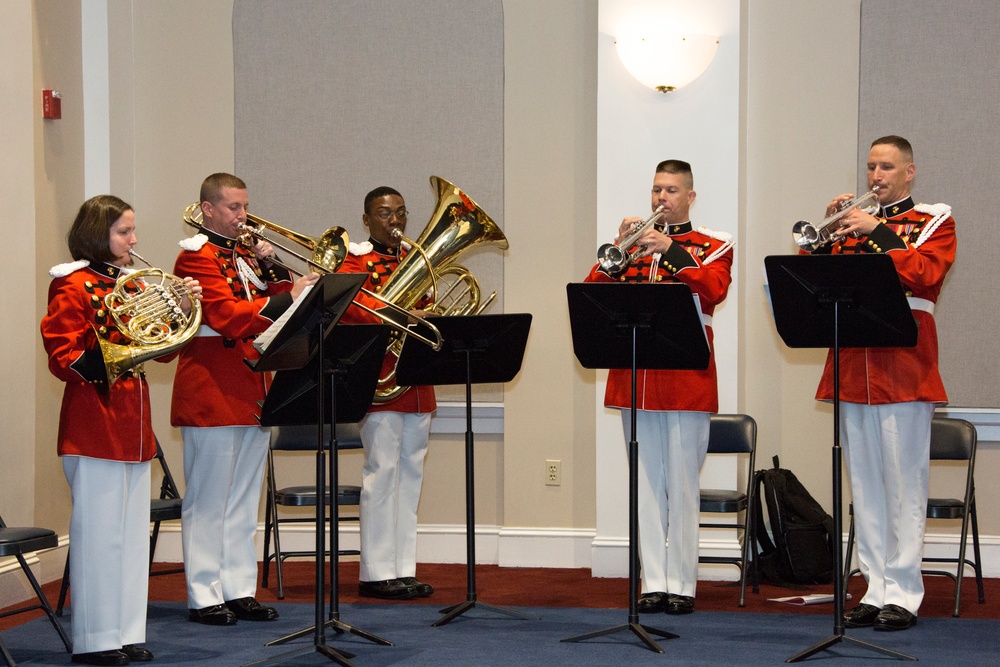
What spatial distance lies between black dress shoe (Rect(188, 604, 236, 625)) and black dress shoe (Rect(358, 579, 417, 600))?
2.47 ft

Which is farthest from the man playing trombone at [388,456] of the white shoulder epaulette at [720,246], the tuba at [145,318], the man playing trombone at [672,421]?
the white shoulder epaulette at [720,246]

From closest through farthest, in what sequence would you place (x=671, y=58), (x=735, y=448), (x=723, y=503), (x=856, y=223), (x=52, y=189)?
(x=856, y=223), (x=723, y=503), (x=735, y=448), (x=671, y=58), (x=52, y=189)

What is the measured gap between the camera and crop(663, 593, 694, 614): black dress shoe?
472 cm

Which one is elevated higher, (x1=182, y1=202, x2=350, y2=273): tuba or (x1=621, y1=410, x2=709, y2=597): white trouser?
(x1=182, y1=202, x2=350, y2=273): tuba

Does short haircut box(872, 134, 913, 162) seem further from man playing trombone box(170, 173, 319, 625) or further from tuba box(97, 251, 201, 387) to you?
tuba box(97, 251, 201, 387)

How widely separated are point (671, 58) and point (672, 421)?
200 cm

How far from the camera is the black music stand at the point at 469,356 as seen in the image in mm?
4430

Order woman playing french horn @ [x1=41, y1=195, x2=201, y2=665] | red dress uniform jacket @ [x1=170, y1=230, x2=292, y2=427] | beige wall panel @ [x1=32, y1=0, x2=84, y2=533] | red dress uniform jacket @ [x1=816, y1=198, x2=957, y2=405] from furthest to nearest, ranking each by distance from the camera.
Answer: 1. beige wall panel @ [x1=32, y1=0, x2=84, y2=533]
2. red dress uniform jacket @ [x1=170, y1=230, x2=292, y2=427]
3. red dress uniform jacket @ [x1=816, y1=198, x2=957, y2=405]
4. woman playing french horn @ [x1=41, y1=195, x2=201, y2=665]

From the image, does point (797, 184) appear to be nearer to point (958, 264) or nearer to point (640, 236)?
point (958, 264)

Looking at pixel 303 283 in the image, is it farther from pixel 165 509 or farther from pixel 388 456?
pixel 165 509

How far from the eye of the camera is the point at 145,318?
394 cm

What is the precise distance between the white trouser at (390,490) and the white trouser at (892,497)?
203 cm

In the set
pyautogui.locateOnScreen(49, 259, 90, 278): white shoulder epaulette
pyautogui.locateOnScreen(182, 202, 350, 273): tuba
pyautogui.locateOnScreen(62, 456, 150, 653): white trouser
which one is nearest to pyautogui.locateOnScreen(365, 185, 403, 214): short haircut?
pyautogui.locateOnScreen(182, 202, 350, 273): tuba

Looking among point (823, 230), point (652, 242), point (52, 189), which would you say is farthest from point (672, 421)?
point (52, 189)
